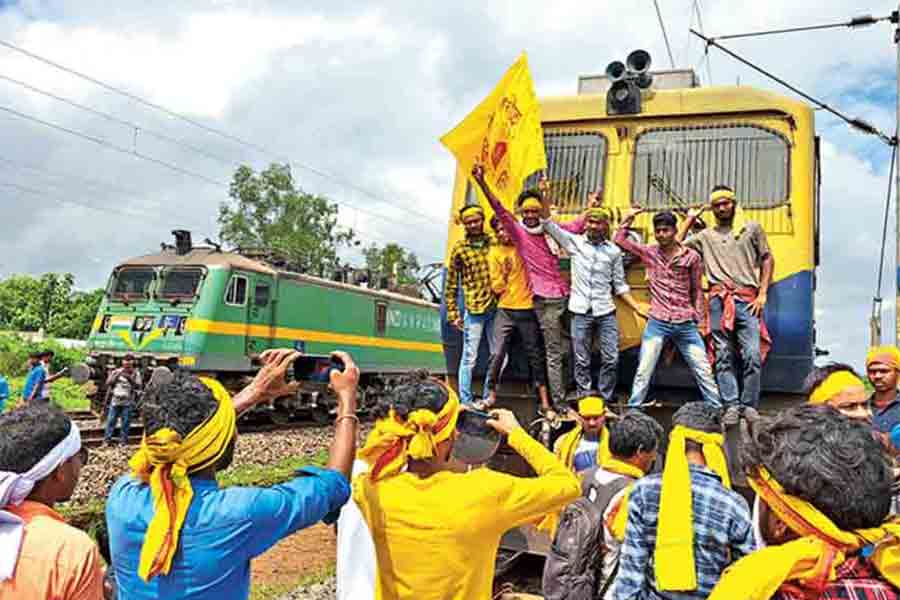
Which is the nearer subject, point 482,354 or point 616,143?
point 482,354

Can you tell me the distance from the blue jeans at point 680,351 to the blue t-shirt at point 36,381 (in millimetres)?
7924

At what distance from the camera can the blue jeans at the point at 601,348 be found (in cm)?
553

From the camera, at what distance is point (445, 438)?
256 centimetres

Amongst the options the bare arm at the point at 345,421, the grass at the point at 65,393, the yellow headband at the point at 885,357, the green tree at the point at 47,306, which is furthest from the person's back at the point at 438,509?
the green tree at the point at 47,306

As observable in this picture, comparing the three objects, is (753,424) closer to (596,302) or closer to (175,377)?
(175,377)

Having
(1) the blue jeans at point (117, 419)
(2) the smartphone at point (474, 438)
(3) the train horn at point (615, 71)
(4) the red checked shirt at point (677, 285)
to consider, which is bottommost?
(1) the blue jeans at point (117, 419)

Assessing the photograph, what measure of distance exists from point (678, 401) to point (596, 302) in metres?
1.03

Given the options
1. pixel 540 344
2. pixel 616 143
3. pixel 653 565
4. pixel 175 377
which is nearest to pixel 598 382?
pixel 540 344

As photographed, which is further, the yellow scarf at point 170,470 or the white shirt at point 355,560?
the white shirt at point 355,560

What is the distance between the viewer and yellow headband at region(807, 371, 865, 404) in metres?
3.54

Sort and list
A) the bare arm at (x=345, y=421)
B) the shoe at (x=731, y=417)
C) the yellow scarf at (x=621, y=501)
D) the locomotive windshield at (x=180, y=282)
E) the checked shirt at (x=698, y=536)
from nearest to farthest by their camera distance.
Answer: the bare arm at (x=345, y=421) → the checked shirt at (x=698, y=536) → the yellow scarf at (x=621, y=501) → the shoe at (x=731, y=417) → the locomotive windshield at (x=180, y=282)

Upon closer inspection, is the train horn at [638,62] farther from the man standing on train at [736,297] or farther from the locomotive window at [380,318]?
the locomotive window at [380,318]

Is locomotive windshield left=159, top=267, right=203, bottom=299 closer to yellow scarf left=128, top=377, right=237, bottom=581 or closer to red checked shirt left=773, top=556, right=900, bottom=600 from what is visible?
yellow scarf left=128, top=377, right=237, bottom=581

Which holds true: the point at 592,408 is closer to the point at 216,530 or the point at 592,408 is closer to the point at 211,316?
the point at 216,530
